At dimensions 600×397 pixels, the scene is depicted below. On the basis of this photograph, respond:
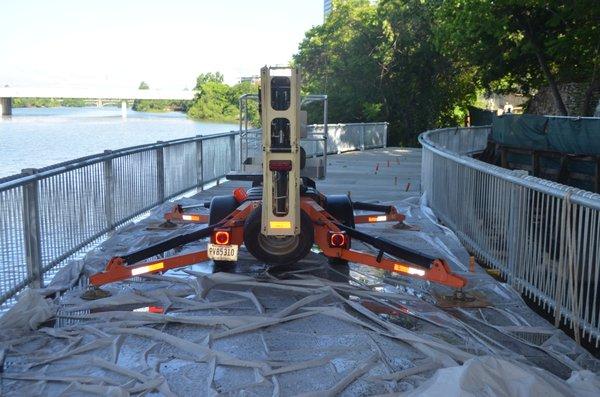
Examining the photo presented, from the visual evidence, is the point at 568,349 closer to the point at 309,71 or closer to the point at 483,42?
the point at 483,42

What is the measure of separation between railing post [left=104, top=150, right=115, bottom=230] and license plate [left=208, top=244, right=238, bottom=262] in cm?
290

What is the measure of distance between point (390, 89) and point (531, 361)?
3916 centimetres

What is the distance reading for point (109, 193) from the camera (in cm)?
884

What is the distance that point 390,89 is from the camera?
42812mm

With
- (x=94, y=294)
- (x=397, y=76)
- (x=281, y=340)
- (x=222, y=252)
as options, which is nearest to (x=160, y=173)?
(x=222, y=252)

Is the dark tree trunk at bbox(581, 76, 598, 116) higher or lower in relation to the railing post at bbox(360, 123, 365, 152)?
higher

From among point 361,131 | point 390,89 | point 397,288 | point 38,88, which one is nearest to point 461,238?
point 397,288

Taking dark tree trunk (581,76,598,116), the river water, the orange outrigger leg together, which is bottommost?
the river water

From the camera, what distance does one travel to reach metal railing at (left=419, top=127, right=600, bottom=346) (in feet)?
16.9

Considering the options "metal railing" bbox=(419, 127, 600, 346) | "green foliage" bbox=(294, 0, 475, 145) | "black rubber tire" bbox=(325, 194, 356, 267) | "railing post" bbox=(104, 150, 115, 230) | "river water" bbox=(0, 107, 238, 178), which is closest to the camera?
"metal railing" bbox=(419, 127, 600, 346)

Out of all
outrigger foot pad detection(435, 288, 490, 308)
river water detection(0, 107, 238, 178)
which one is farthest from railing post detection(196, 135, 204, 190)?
outrigger foot pad detection(435, 288, 490, 308)

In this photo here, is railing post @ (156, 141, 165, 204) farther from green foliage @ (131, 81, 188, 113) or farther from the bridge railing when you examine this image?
green foliage @ (131, 81, 188, 113)

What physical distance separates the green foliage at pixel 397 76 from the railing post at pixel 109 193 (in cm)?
3420

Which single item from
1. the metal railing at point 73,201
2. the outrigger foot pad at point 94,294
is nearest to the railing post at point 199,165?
A: the metal railing at point 73,201
